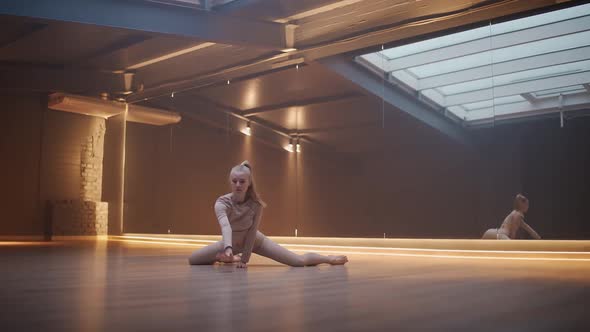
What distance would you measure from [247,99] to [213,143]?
113 cm

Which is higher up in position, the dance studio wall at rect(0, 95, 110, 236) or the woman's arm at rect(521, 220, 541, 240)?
the dance studio wall at rect(0, 95, 110, 236)

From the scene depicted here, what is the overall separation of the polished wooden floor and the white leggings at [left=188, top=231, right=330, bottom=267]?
2.30ft

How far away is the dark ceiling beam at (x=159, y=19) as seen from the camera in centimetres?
783

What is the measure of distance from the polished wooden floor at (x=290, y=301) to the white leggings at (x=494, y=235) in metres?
3.15

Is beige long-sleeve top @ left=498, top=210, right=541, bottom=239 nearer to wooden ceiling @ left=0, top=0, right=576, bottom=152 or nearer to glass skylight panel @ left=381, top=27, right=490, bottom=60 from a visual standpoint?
wooden ceiling @ left=0, top=0, right=576, bottom=152

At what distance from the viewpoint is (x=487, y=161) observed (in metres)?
7.30

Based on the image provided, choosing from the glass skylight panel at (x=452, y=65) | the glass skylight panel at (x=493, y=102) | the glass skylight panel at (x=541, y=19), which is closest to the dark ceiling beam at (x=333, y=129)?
the glass skylight panel at (x=452, y=65)

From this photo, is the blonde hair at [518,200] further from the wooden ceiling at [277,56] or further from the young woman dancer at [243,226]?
the young woman dancer at [243,226]

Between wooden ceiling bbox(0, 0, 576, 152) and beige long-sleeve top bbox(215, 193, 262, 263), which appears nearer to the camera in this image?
beige long-sleeve top bbox(215, 193, 262, 263)

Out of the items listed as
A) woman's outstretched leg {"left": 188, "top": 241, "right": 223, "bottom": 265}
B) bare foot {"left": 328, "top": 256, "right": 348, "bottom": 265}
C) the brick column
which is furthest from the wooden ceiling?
woman's outstretched leg {"left": 188, "top": 241, "right": 223, "bottom": 265}

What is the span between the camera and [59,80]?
11.8m

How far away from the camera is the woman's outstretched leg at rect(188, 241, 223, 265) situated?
4.57m

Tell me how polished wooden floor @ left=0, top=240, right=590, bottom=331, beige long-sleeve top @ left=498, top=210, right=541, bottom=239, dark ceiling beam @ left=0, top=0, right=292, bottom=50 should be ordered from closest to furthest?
polished wooden floor @ left=0, top=240, right=590, bottom=331, beige long-sleeve top @ left=498, top=210, right=541, bottom=239, dark ceiling beam @ left=0, top=0, right=292, bottom=50

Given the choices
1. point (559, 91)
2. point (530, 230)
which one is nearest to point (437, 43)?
point (559, 91)
